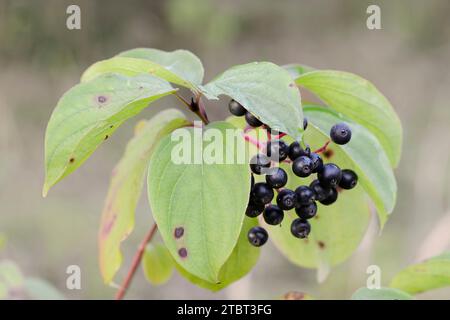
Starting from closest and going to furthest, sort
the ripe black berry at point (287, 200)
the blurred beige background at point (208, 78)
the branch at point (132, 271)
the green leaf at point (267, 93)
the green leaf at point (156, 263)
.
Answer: the green leaf at point (267, 93) → the ripe black berry at point (287, 200) → the branch at point (132, 271) → the green leaf at point (156, 263) → the blurred beige background at point (208, 78)

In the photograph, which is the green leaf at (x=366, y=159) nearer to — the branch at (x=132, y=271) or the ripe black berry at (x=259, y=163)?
the ripe black berry at (x=259, y=163)

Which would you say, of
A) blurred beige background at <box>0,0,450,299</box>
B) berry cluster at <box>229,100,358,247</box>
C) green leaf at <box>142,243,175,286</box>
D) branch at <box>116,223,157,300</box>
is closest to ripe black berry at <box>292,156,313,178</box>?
berry cluster at <box>229,100,358,247</box>

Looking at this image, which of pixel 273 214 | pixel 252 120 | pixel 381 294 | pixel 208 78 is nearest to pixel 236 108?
pixel 252 120

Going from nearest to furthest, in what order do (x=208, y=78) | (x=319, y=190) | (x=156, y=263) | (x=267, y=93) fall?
(x=267, y=93) < (x=319, y=190) < (x=156, y=263) < (x=208, y=78)

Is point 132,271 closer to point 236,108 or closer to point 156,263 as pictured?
point 156,263

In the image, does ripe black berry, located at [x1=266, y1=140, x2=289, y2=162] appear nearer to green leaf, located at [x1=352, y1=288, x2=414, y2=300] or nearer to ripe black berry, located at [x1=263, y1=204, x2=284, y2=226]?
ripe black berry, located at [x1=263, y1=204, x2=284, y2=226]

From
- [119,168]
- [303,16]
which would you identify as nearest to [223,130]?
[119,168]

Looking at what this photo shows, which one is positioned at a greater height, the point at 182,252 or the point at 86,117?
the point at 86,117

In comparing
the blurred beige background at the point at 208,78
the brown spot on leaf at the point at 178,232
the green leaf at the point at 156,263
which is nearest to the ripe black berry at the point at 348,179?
the brown spot on leaf at the point at 178,232
